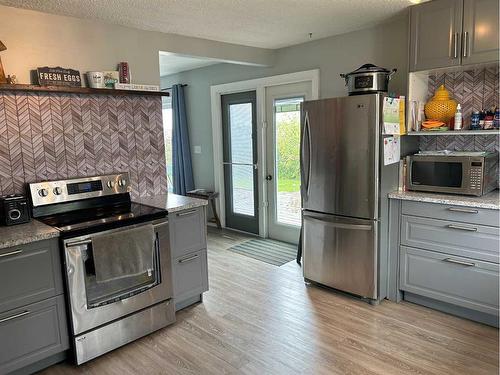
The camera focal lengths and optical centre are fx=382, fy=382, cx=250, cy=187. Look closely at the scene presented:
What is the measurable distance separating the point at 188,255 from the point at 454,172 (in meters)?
2.10

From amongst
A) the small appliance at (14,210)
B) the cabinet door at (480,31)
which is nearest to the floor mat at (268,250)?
the small appliance at (14,210)

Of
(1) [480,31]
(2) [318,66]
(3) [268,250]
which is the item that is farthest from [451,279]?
(2) [318,66]

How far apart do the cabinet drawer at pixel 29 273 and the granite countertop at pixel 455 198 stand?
240 centimetres

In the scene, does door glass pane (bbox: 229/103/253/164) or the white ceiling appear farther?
door glass pane (bbox: 229/103/253/164)

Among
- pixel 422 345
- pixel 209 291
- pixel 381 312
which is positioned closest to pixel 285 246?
pixel 209 291

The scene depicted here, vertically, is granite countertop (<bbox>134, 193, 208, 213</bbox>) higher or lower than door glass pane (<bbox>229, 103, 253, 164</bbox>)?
lower

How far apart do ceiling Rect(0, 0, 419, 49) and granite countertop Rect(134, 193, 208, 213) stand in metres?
1.42

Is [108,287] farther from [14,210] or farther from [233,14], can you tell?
[233,14]

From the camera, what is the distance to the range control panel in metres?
2.64

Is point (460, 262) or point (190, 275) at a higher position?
point (460, 262)

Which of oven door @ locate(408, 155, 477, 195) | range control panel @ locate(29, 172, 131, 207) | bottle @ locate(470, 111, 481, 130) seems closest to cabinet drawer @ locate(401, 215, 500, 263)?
oven door @ locate(408, 155, 477, 195)

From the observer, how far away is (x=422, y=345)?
2490 millimetres

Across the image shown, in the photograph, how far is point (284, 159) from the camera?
450cm

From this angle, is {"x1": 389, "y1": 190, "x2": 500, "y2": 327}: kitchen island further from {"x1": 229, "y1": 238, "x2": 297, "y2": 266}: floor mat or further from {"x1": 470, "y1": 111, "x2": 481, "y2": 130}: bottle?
{"x1": 229, "y1": 238, "x2": 297, "y2": 266}: floor mat
